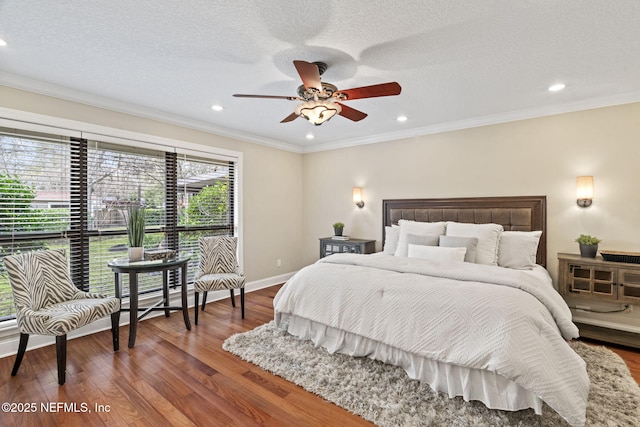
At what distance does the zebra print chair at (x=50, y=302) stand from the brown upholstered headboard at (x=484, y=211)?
3.80 metres

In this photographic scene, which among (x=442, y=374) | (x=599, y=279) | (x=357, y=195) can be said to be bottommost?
(x=442, y=374)

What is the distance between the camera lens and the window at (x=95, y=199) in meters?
2.80

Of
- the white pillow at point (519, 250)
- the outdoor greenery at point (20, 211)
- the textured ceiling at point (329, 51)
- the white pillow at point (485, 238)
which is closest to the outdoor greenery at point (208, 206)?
the textured ceiling at point (329, 51)

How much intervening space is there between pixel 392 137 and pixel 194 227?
10.8 feet

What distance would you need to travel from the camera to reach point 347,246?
4.73 metres

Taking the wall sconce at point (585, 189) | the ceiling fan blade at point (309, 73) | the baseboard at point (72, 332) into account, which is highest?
the ceiling fan blade at point (309, 73)

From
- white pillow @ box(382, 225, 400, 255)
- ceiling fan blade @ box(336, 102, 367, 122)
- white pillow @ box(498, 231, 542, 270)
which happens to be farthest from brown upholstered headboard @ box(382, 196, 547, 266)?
ceiling fan blade @ box(336, 102, 367, 122)

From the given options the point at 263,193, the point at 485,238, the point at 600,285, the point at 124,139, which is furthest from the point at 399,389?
the point at 124,139

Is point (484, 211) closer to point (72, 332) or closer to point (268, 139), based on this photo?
point (268, 139)

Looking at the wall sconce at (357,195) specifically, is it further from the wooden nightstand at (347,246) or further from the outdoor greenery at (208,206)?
the outdoor greenery at (208,206)

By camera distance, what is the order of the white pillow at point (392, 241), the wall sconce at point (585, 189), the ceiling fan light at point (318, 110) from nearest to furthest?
the ceiling fan light at point (318, 110)
the wall sconce at point (585, 189)
the white pillow at point (392, 241)

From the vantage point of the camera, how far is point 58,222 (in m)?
3.03

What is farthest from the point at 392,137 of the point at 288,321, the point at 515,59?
the point at 288,321

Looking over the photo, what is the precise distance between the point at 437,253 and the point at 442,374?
1.43 metres
